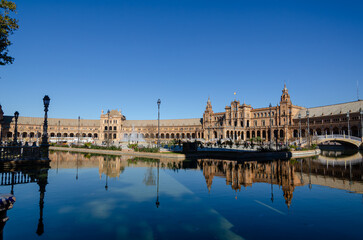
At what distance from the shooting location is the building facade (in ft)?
263

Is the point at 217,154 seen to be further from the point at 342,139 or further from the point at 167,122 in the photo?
the point at 167,122

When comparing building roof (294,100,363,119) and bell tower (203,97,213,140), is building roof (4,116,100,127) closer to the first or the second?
bell tower (203,97,213,140)

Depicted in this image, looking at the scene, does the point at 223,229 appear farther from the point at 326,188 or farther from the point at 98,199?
the point at 326,188

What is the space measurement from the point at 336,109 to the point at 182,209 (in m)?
88.1

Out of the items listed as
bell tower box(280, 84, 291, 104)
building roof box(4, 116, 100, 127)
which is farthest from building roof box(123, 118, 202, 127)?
bell tower box(280, 84, 291, 104)

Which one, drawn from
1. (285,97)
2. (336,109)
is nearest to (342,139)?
(336,109)

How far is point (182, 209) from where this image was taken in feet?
33.9

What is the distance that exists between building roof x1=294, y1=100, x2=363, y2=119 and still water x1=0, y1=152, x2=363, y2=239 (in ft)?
236

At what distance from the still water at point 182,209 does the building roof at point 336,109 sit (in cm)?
7208

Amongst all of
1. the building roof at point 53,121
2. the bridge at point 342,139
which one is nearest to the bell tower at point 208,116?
the building roof at point 53,121

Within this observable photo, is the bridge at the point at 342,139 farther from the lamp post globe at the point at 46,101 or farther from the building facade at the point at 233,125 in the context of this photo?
the lamp post globe at the point at 46,101

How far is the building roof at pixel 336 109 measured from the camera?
250ft

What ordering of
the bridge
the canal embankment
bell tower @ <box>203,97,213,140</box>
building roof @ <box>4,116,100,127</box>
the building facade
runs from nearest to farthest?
the canal embankment → the bridge → the building facade → bell tower @ <box>203,97,213,140</box> → building roof @ <box>4,116,100,127</box>

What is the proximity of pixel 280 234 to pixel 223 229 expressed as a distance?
1688 mm
